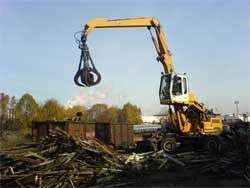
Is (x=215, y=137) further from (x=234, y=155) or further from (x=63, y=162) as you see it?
(x=63, y=162)

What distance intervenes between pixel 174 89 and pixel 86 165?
7544 mm

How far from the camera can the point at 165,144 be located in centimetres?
2048

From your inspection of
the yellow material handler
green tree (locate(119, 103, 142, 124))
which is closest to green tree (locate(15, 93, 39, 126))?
green tree (locate(119, 103, 142, 124))

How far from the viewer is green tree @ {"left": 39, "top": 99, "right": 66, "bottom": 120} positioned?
72.3 meters

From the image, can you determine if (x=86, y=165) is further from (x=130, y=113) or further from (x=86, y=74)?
(x=130, y=113)

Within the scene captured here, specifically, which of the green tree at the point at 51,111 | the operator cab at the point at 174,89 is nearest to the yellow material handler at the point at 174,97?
the operator cab at the point at 174,89

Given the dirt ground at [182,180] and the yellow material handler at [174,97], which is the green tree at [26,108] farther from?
the dirt ground at [182,180]

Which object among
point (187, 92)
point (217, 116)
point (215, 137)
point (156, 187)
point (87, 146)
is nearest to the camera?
point (156, 187)

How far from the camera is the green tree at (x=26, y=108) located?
224 feet

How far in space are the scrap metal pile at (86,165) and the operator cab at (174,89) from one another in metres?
4.46

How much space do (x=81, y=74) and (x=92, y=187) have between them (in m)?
5.38

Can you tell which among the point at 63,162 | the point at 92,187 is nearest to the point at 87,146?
the point at 63,162

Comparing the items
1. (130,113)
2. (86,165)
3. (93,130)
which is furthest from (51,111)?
(86,165)

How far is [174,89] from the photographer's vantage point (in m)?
20.5
